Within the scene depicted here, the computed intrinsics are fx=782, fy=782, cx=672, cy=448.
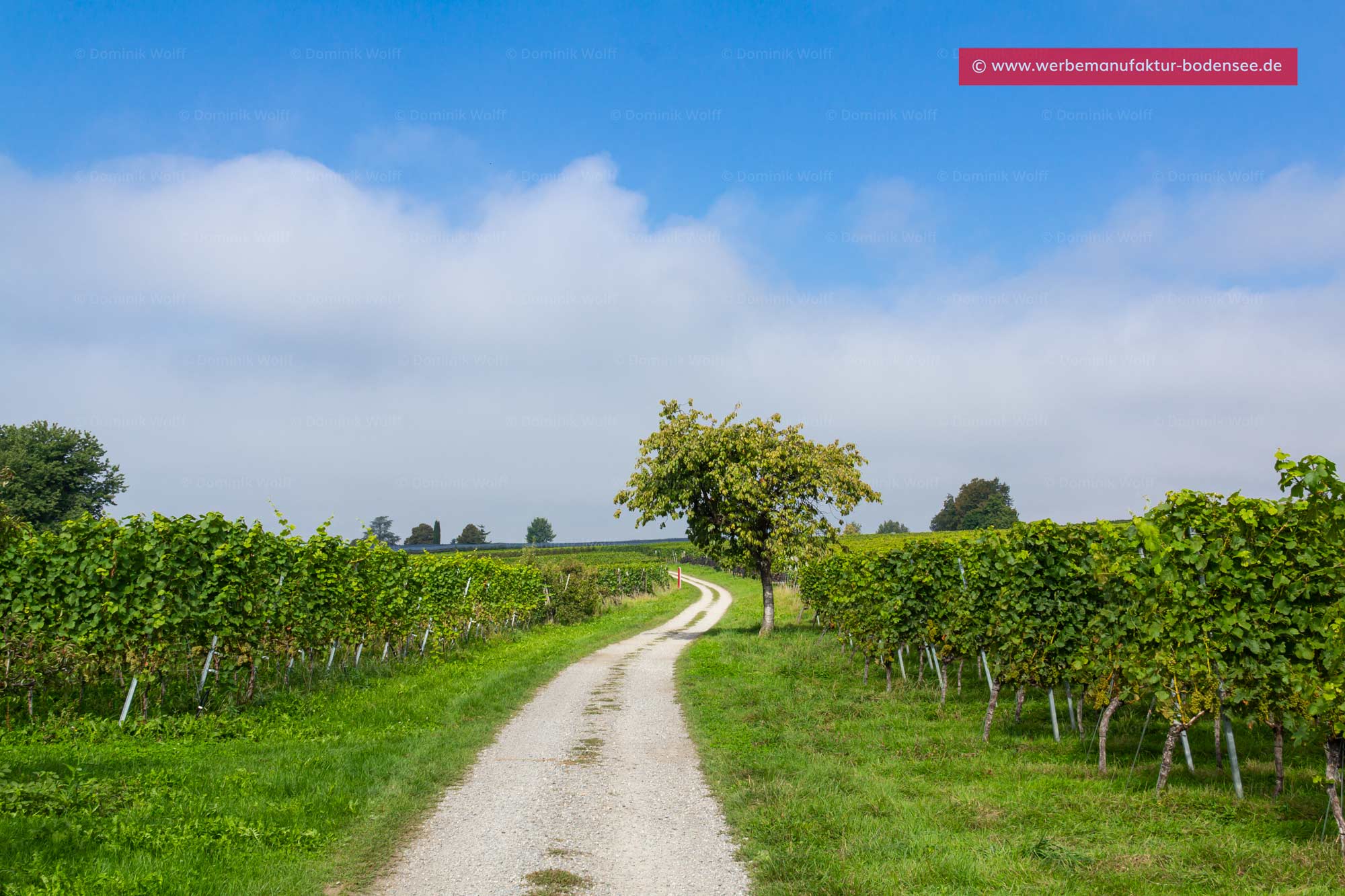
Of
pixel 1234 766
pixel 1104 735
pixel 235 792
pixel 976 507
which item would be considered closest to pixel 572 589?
pixel 235 792

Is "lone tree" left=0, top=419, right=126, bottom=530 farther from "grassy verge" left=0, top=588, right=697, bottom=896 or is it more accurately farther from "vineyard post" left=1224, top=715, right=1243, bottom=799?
"vineyard post" left=1224, top=715, right=1243, bottom=799

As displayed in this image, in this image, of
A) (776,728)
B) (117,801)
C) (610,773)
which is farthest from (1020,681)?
(117,801)

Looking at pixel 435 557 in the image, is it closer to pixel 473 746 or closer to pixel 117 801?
pixel 473 746

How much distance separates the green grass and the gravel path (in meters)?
0.42

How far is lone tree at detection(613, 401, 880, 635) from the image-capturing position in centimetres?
2625

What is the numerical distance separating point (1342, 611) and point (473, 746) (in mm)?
9441

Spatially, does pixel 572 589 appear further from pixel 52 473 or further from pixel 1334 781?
pixel 52 473

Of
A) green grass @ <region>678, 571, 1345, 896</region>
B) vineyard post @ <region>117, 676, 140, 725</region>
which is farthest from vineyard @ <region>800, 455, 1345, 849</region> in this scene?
vineyard post @ <region>117, 676, 140, 725</region>

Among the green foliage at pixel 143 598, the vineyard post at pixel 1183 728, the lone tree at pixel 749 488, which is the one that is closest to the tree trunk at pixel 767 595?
the lone tree at pixel 749 488

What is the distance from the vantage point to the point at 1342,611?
20.3ft

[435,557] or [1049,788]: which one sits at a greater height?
[435,557]

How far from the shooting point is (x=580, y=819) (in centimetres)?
732

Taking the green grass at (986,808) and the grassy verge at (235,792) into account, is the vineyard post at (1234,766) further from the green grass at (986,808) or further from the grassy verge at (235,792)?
the grassy verge at (235,792)

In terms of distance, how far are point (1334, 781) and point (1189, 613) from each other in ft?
6.42
